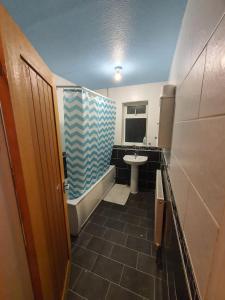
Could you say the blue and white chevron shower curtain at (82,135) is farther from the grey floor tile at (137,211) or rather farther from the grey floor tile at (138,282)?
the grey floor tile at (138,282)

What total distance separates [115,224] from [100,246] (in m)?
0.41

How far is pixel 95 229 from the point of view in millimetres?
1875

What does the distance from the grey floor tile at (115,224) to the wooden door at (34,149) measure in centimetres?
91

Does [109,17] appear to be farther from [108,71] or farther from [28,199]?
[28,199]

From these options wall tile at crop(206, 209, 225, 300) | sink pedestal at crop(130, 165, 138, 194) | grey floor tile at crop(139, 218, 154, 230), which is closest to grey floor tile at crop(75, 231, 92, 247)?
grey floor tile at crop(139, 218, 154, 230)

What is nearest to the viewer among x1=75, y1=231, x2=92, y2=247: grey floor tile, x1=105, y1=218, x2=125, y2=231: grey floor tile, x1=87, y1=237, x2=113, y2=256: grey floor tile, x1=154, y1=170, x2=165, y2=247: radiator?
x1=154, y1=170, x2=165, y2=247: radiator

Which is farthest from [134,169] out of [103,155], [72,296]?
[72,296]

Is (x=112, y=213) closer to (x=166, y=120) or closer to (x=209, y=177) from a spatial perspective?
(x=166, y=120)

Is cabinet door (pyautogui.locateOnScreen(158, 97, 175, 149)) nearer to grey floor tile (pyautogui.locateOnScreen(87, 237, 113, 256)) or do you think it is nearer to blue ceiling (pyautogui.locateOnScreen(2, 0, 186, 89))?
blue ceiling (pyautogui.locateOnScreen(2, 0, 186, 89))

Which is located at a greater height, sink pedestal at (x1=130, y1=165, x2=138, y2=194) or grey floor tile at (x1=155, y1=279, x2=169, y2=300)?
sink pedestal at (x1=130, y1=165, x2=138, y2=194)

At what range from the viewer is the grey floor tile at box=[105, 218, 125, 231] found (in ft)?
6.28

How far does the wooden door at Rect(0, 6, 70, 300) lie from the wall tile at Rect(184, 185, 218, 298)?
0.72 m

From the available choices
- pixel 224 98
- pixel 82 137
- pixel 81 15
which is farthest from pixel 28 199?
pixel 81 15

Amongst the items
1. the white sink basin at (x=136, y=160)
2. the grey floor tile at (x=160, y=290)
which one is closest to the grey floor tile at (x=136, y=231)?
the grey floor tile at (x=160, y=290)
